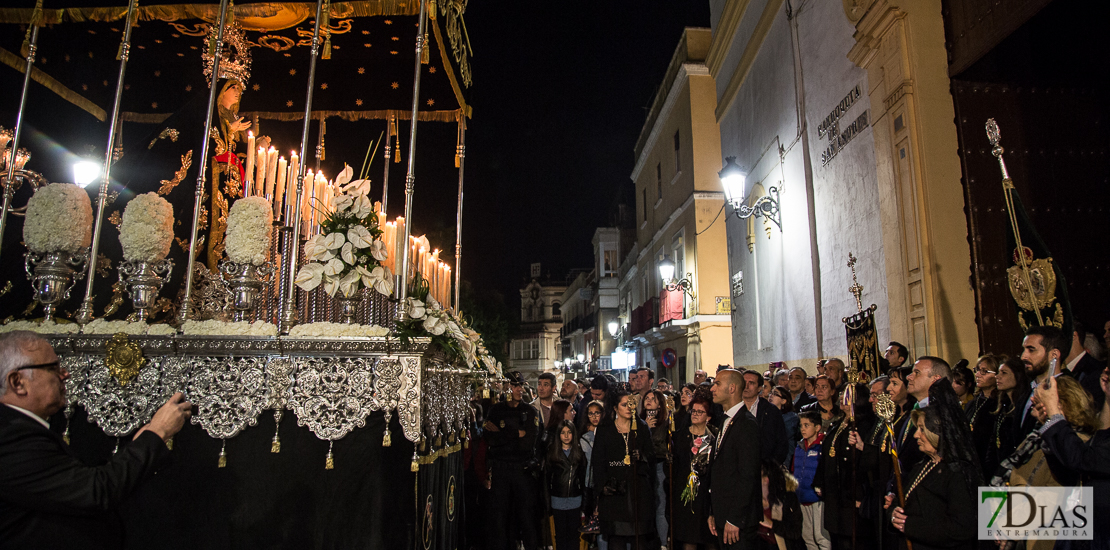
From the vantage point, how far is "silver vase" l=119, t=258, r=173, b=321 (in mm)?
3965

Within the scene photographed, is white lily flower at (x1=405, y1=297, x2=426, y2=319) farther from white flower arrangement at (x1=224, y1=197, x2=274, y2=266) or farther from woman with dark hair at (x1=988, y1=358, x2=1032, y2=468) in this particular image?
woman with dark hair at (x1=988, y1=358, x2=1032, y2=468)

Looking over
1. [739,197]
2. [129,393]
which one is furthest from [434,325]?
[739,197]

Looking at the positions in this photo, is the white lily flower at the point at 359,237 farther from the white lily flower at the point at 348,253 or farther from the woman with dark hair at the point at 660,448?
the woman with dark hair at the point at 660,448

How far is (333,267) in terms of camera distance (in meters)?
3.89

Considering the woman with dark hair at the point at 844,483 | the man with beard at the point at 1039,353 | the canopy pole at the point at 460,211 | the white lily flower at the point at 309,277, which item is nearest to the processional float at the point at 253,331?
the white lily flower at the point at 309,277

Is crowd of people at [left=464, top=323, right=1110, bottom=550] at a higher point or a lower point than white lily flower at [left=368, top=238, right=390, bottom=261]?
lower

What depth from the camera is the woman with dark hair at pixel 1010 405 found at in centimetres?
419

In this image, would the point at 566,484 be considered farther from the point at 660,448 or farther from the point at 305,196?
the point at 305,196

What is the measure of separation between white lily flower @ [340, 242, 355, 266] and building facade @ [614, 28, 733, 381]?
45.8 ft

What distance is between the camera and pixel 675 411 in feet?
25.9

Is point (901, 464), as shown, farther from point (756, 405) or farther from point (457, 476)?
point (457, 476)

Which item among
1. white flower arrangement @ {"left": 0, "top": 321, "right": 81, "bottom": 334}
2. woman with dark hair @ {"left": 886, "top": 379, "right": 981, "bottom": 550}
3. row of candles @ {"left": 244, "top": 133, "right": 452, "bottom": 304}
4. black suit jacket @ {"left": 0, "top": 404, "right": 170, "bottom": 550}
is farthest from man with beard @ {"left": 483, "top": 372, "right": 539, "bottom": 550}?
black suit jacket @ {"left": 0, "top": 404, "right": 170, "bottom": 550}

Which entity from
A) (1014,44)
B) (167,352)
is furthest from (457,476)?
(1014,44)

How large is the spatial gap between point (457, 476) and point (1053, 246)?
5915 millimetres
